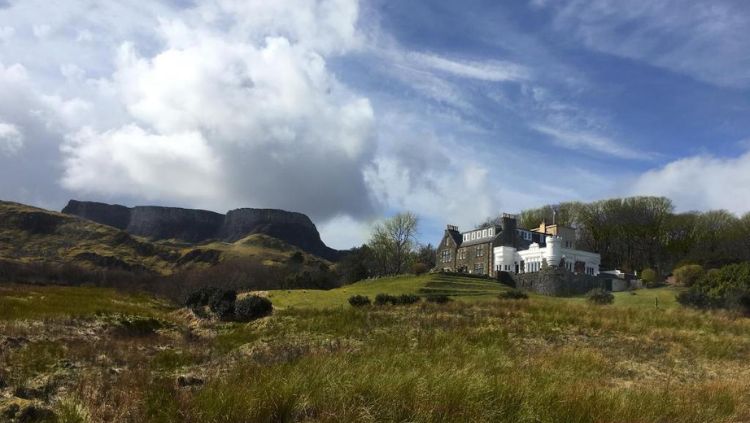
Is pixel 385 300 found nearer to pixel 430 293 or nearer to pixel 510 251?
pixel 430 293

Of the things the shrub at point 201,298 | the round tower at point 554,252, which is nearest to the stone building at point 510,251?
the round tower at point 554,252

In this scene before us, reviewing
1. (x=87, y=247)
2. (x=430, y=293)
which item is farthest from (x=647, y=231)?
(x=87, y=247)

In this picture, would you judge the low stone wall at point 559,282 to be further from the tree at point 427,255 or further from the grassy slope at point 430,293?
the tree at point 427,255

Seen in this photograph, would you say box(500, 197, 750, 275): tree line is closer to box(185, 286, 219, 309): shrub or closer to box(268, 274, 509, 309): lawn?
box(268, 274, 509, 309): lawn

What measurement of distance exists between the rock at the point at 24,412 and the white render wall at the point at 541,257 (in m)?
70.3

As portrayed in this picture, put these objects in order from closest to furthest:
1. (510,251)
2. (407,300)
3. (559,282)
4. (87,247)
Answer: (407,300)
(559,282)
(510,251)
(87,247)

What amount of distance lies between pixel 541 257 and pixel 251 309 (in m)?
52.2

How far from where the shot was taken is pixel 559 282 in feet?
213

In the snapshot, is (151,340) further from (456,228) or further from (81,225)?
(81,225)

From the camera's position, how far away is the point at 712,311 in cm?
3531

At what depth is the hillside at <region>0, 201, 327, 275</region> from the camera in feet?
480

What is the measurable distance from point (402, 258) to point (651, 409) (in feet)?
278

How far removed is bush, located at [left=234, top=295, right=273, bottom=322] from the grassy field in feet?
5.22

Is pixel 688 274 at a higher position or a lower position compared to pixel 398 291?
higher
